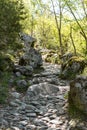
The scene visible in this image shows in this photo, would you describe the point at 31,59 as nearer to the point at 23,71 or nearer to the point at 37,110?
the point at 23,71

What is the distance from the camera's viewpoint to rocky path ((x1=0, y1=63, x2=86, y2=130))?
9750 millimetres

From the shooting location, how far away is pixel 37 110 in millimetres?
11383

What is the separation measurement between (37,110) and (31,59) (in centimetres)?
974

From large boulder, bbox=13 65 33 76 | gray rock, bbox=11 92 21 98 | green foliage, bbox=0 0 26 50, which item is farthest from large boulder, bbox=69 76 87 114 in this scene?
large boulder, bbox=13 65 33 76

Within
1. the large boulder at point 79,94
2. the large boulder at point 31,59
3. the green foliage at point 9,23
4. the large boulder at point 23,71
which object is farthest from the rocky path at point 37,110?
the large boulder at point 31,59

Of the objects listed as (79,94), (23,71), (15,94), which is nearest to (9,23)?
(15,94)

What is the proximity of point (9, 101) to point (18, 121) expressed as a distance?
2.21 metres

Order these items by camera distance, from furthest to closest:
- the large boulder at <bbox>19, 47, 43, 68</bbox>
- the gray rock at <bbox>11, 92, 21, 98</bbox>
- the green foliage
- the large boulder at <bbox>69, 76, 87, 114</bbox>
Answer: the large boulder at <bbox>19, 47, 43, 68</bbox> → the green foliage → the gray rock at <bbox>11, 92, 21, 98</bbox> → the large boulder at <bbox>69, 76, 87, 114</bbox>

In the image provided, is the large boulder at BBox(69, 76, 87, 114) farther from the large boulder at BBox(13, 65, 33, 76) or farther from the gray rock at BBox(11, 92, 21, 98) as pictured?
the large boulder at BBox(13, 65, 33, 76)

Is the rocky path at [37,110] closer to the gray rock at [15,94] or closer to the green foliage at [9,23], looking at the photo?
the gray rock at [15,94]

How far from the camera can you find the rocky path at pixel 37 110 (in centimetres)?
975

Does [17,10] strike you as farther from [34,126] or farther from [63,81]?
[34,126]

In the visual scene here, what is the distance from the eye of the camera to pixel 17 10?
14273 millimetres

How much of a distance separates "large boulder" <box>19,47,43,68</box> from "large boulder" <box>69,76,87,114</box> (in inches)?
370
